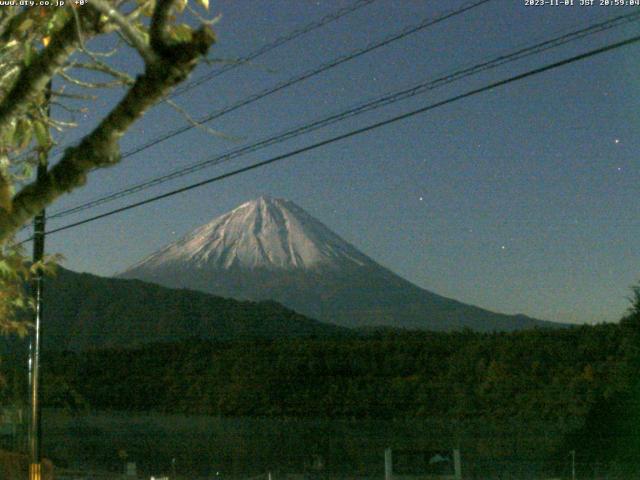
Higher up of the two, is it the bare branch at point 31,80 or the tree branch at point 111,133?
the bare branch at point 31,80

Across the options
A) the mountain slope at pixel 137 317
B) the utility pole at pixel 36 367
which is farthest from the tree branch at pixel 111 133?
the mountain slope at pixel 137 317

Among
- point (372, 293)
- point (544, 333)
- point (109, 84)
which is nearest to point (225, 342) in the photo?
point (544, 333)

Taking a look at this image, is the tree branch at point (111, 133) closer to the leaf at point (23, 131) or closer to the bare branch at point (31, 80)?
the bare branch at point (31, 80)

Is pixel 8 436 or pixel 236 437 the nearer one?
pixel 8 436

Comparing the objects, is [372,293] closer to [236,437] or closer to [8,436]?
[236,437]

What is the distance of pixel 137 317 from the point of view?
48188 mm

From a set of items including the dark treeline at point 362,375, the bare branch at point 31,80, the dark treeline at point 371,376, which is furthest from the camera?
the dark treeline at point 362,375

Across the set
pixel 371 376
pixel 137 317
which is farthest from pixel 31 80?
pixel 137 317

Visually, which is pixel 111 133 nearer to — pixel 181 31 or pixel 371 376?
pixel 181 31

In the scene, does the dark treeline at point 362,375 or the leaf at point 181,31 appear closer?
the leaf at point 181,31

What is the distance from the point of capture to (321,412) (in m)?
33.5

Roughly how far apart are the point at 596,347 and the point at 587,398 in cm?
303

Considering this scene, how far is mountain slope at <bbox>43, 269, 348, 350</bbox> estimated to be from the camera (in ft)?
148

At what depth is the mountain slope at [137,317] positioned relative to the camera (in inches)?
1773
